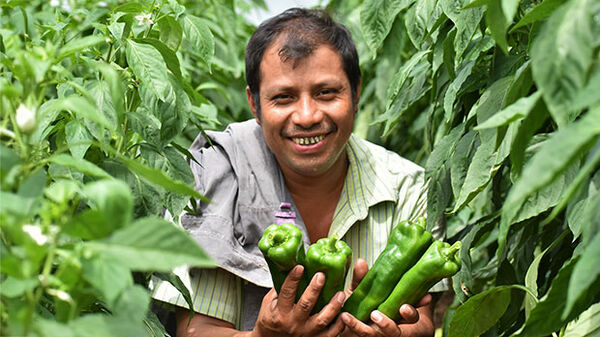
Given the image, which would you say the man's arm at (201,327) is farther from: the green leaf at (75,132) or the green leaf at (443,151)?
the green leaf at (75,132)

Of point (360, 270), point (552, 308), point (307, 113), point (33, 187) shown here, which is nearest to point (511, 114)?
point (552, 308)

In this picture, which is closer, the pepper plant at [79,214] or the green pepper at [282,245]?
the pepper plant at [79,214]

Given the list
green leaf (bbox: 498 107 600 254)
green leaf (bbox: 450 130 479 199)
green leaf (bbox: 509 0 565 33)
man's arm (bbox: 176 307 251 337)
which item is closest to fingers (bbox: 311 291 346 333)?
man's arm (bbox: 176 307 251 337)

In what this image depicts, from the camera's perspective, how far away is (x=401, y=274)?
62.9 inches

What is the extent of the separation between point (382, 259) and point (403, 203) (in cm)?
41

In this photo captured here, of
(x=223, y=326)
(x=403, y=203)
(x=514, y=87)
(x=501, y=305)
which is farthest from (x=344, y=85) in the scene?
(x=514, y=87)

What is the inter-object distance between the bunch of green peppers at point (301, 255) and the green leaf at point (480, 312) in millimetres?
328

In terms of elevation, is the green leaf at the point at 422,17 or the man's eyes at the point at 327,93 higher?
the green leaf at the point at 422,17

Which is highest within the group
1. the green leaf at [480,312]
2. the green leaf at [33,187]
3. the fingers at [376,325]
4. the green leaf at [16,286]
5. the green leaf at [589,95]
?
the green leaf at [589,95]

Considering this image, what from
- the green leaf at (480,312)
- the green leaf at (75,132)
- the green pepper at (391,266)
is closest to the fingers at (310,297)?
the green pepper at (391,266)

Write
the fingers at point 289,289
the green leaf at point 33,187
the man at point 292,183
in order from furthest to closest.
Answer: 1. the man at point 292,183
2. the fingers at point 289,289
3. the green leaf at point 33,187

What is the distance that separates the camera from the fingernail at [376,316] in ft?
5.20

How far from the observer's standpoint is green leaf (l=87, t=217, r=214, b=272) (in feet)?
2.26

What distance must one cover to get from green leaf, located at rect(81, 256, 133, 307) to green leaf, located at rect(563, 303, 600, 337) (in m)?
0.87
